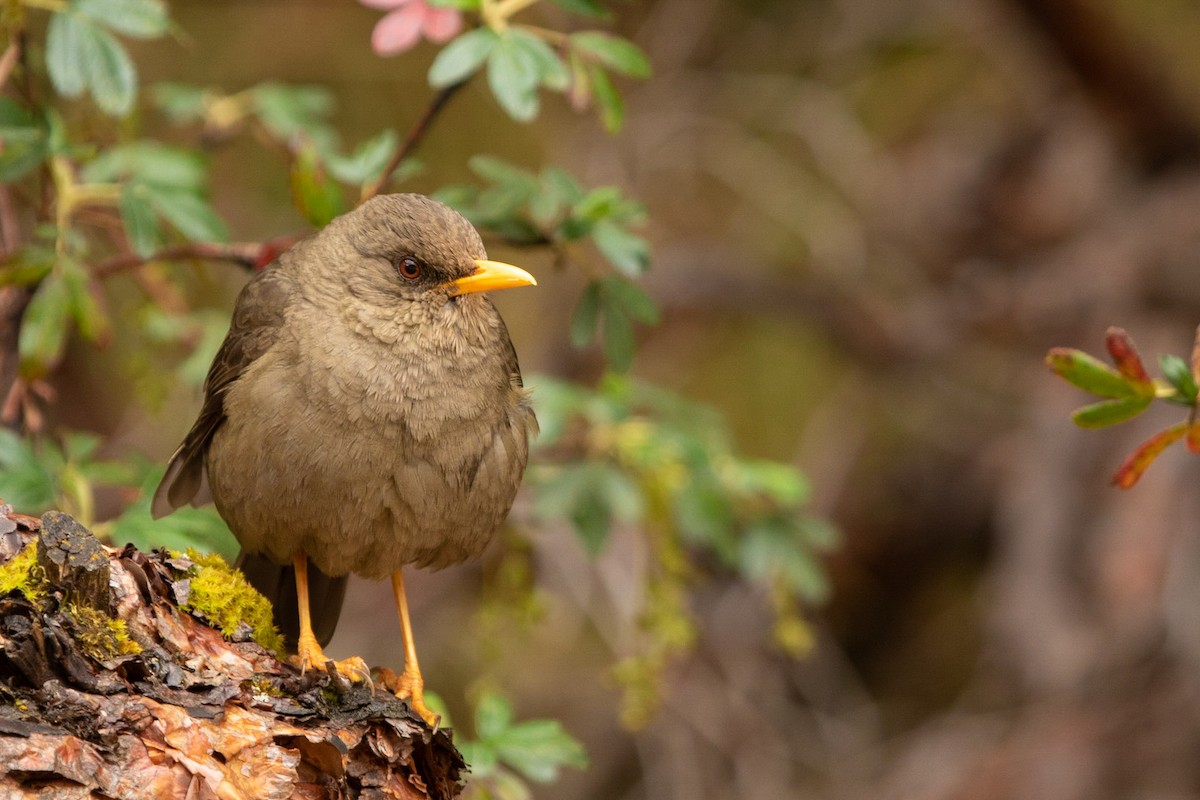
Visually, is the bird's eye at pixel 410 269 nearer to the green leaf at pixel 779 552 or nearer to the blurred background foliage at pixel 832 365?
the blurred background foliage at pixel 832 365

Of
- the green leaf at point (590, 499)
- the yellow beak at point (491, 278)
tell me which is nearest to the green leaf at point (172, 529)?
the yellow beak at point (491, 278)

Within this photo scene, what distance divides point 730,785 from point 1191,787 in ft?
7.07

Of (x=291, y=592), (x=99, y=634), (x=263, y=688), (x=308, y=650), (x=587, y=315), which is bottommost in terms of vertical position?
(x=291, y=592)

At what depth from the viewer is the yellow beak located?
3273mm

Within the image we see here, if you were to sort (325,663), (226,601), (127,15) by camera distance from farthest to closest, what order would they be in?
(127,15) < (325,663) < (226,601)

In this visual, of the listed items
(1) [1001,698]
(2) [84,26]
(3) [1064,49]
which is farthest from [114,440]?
(3) [1064,49]

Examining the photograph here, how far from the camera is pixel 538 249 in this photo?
3.87 meters

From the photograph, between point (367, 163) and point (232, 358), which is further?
point (367, 163)

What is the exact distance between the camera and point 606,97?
365cm

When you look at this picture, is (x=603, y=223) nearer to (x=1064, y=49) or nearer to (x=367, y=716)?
(x=367, y=716)

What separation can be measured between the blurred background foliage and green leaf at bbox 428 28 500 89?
1.23 meters

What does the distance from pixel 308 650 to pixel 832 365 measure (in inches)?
244

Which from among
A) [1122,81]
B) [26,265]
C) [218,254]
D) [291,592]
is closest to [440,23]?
[218,254]

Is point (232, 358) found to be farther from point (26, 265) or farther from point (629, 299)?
point (629, 299)
